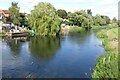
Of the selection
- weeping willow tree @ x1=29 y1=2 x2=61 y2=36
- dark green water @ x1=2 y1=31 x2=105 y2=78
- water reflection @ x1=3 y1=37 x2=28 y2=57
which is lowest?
dark green water @ x1=2 y1=31 x2=105 y2=78

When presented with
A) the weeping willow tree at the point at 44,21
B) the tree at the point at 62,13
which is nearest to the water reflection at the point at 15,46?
the weeping willow tree at the point at 44,21

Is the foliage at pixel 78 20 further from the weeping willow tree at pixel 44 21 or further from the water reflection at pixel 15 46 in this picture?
the water reflection at pixel 15 46

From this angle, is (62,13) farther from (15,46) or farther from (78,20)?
(15,46)

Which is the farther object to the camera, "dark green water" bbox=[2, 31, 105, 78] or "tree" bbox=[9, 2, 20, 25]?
"tree" bbox=[9, 2, 20, 25]

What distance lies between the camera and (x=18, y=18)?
70.4 metres

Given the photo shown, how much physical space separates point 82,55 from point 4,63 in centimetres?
1027

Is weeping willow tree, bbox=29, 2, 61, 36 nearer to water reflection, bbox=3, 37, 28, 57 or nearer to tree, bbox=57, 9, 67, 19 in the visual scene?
water reflection, bbox=3, 37, 28, 57

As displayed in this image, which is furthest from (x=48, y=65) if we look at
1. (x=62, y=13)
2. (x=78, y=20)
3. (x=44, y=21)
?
(x=62, y=13)

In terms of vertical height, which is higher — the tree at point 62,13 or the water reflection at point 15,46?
the tree at point 62,13

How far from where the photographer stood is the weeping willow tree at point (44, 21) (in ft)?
182

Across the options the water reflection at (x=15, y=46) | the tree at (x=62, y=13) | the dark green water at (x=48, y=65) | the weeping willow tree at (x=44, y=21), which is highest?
the tree at (x=62, y=13)

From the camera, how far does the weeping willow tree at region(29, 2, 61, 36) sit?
55.6 meters

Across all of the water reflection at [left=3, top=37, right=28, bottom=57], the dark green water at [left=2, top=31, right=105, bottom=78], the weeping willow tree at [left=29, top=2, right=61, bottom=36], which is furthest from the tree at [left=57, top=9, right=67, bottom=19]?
the dark green water at [left=2, top=31, right=105, bottom=78]

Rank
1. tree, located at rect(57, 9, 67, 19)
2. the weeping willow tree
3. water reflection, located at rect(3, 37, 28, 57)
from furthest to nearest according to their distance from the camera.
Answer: tree, located at rect(57, 9, 67, 19) < the weeping willow tree < water reflection, located at rect(3, 37, 28, 57)
